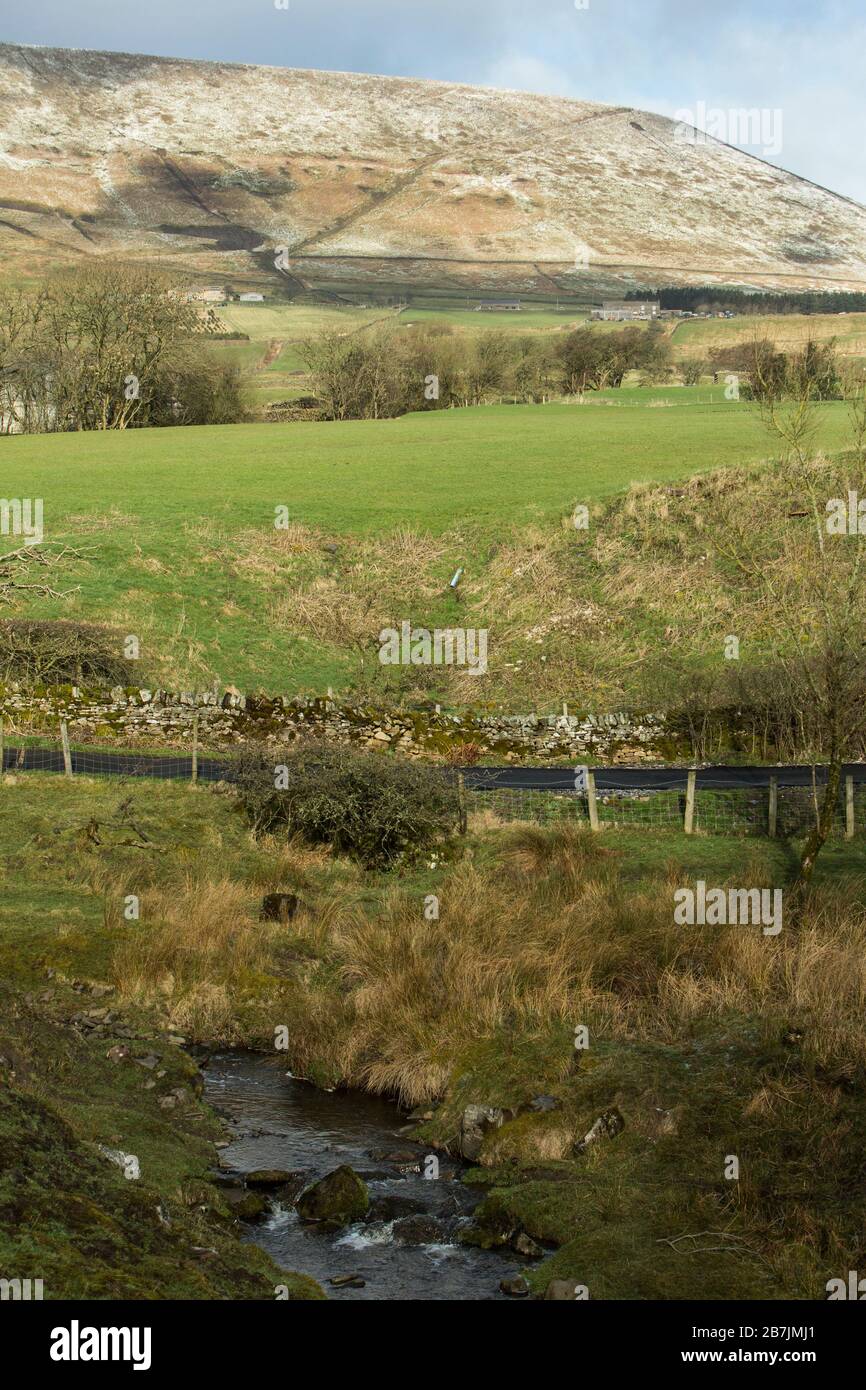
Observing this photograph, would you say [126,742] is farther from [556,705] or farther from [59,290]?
[59,290]

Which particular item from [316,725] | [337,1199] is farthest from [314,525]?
[337,1199]

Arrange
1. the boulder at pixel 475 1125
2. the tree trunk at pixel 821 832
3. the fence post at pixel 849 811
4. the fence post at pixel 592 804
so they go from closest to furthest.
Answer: the boulder at pixel 475 1125, the tree trunk at pixel 821 832, the fence post at pixel 849 811, the fence post at pixel 592 804

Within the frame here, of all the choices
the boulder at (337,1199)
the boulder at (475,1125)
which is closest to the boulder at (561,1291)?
the boulder at (337,1199)

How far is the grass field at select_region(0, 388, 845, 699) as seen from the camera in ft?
142

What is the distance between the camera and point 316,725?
3469 cm

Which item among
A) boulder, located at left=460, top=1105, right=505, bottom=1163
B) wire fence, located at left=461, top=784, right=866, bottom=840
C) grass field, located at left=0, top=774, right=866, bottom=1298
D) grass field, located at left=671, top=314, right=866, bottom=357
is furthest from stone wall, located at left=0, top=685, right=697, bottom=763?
grass field, located at left=671, top=314, right=866, bottom=357

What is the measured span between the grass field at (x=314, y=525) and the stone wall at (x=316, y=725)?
3989 mm

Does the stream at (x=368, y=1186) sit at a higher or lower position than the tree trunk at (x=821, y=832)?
lower

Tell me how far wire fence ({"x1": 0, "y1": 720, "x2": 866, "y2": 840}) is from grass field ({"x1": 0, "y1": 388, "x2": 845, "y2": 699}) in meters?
8.48

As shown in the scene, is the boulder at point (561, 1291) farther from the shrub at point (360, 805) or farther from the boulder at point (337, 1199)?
the shrub at point (360, 805)

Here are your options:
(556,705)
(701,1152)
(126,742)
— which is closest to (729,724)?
(556,705)

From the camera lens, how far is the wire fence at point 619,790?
25.1 metres

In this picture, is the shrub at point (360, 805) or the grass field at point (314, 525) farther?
the grass field at point (314, 525)

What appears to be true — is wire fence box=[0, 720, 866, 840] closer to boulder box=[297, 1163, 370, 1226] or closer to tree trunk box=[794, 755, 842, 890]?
tree trunk box=[794, 755, 842, 890]
